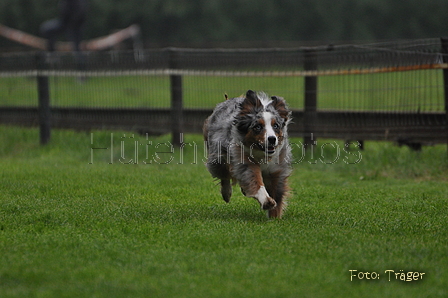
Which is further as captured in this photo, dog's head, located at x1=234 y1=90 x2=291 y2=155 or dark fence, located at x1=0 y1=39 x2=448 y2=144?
dark fence, located at x1=0 y1=39 x2=448 y2=144

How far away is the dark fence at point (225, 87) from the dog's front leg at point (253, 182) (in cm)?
394

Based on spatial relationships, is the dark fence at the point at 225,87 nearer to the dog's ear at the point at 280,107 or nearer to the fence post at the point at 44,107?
the fence post at the point at 44,107

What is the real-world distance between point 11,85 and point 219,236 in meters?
11.5

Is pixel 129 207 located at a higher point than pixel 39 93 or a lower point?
lower

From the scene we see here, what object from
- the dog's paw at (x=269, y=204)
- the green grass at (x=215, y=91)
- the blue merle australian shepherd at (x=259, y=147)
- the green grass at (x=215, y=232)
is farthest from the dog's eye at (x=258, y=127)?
the green grass at (x=215, y=91)

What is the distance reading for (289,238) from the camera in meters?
6.20

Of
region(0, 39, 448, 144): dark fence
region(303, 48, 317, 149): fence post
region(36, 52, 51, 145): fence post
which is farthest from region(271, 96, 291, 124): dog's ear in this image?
region(36, 52, 51, 145): fence post

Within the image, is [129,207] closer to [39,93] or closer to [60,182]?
[60,182]

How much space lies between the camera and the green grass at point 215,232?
Result: 16.0 feet

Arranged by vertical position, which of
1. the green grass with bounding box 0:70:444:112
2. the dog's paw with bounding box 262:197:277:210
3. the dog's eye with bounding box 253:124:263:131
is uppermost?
the green grass with bounding box 0:70:444:112

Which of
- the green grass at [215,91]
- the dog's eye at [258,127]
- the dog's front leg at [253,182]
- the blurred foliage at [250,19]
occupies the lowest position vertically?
the dog's front leg at [253,182]

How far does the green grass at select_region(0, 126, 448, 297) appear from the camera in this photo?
4.86 m

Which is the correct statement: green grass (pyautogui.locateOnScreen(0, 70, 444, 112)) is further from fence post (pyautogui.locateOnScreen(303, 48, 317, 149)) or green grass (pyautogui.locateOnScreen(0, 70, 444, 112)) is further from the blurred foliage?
the blurred foliage

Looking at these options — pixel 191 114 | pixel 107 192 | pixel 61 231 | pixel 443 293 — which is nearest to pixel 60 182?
pixel 107 192
